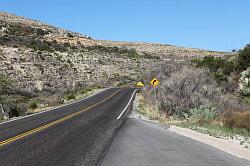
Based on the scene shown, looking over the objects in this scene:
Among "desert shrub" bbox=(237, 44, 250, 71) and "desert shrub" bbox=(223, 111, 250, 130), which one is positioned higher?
"desert shrub" bbox=(237, 44, 250, 71)

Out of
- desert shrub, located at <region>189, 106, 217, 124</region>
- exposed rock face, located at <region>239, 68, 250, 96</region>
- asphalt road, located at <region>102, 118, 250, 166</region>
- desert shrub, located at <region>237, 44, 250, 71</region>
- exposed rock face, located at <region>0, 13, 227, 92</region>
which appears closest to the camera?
asphalt road, located at <region>102, 118, 250, 166</region>

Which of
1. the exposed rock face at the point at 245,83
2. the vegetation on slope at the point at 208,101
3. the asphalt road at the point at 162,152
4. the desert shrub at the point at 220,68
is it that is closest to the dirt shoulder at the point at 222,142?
the asphalt road at the point at 162,152

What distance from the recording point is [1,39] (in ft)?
254

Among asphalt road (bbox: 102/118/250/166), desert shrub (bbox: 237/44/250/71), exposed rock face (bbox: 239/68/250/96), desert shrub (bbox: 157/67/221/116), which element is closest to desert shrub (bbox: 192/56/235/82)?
desert shrub (bbox: 237/44/250/71)

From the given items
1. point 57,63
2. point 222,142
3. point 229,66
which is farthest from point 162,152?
point 57,63

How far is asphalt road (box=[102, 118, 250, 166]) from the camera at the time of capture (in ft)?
32.1

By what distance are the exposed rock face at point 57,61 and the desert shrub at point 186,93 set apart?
24763 millimetres

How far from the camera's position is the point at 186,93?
2489 cm

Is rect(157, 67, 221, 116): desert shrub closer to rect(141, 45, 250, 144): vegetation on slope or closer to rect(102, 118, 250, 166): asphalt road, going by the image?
rect(141, 45, 250, 144): vegetation on slope

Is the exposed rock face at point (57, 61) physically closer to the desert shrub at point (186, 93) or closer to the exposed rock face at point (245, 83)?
the exposed rock face at point (245, 83)

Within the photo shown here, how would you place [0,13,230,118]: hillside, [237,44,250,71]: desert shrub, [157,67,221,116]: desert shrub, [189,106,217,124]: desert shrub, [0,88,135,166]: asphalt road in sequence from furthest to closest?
[0,13,230,118]: hillside < [237,44,250,71]: desert shrub < [157,67,221,116]: desert shrub < [189,106,217,124]: desert shrub < [0,88,135,166]: asphalt road

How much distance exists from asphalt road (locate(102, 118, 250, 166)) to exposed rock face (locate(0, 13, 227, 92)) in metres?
37.6

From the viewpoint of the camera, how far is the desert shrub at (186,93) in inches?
958

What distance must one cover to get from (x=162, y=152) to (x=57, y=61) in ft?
216
